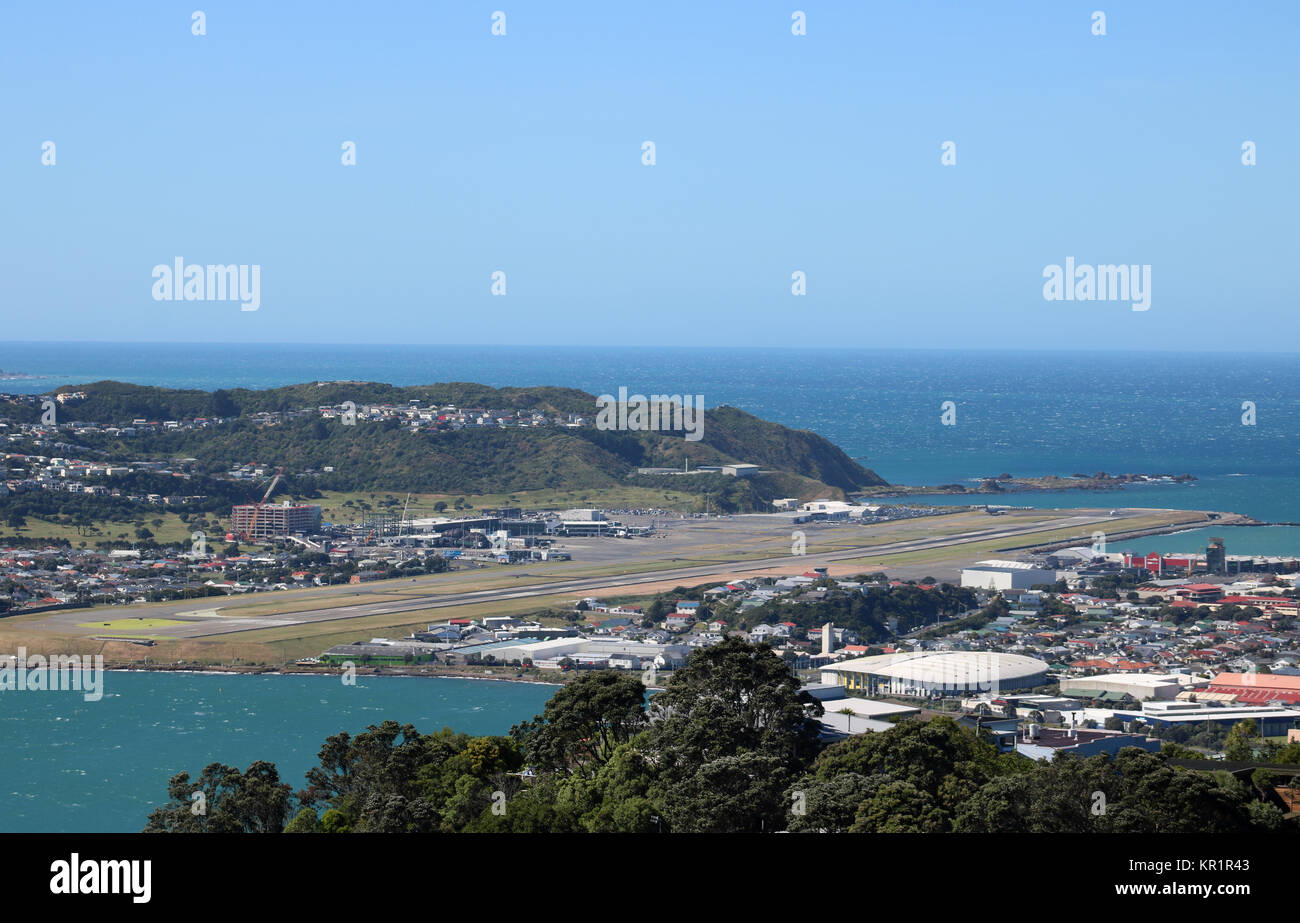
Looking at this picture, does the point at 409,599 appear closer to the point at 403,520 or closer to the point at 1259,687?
the point at 403,520

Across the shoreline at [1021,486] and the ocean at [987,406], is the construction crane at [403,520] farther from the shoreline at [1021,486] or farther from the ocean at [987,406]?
the ocean at [987,406]

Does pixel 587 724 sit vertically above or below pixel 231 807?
above

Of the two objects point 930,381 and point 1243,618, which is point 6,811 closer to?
point 1243,618

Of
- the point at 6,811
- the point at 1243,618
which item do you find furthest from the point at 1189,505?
the point at 6,811

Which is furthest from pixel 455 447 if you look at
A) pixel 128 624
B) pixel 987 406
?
pixel 987 406

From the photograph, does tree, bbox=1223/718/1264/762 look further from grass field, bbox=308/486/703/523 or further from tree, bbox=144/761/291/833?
grass field, bbox=308/486/703/523
